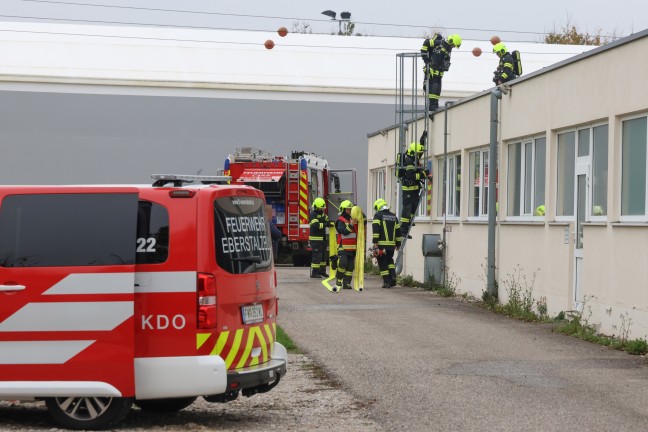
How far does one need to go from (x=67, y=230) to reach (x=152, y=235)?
24.6 inches

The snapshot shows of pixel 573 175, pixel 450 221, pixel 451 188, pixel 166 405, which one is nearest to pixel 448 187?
pixel 451 188

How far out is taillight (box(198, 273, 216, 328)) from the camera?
29.5 feet

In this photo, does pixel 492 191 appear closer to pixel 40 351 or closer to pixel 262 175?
pixel 262 175

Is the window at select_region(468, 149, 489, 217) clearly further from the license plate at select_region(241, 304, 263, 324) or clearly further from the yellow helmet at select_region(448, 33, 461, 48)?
the license plate at select_region(241, 304, 263, 324)

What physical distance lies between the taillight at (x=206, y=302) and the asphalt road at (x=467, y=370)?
153 centimetres

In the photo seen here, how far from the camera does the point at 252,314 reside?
31.4 feet

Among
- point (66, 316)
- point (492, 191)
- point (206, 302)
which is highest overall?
point (492, 191)

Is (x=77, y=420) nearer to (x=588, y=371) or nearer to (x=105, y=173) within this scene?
(x=588, y=371)

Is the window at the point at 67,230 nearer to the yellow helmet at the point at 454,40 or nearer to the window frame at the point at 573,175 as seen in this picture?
the window frame at the point at 573,175

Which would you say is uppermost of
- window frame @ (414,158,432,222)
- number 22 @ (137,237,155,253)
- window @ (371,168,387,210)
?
window @ (371,168,387,210)

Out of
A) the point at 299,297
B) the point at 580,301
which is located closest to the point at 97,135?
the point at 299,297

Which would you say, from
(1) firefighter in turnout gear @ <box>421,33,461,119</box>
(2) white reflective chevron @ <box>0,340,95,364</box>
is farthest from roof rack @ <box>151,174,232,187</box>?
(1) firefighter in turnout gear @ <box>421,33,461,119</box>

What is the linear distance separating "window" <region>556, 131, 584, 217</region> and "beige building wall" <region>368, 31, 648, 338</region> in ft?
0.27

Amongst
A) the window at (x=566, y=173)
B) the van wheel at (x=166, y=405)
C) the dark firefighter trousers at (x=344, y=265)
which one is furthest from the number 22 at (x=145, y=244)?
the dark firefighter trousers at (x=344, y=265)
